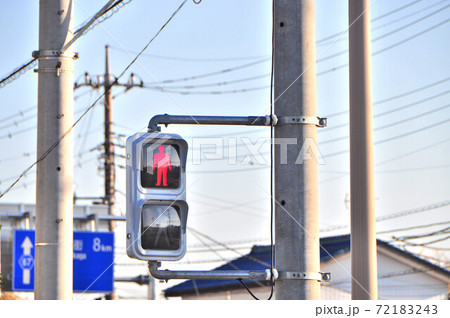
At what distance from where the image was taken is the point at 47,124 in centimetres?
1305

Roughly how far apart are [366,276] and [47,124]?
5.68 metres

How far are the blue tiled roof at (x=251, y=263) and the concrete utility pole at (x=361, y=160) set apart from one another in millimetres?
19994

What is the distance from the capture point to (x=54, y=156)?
12.9 meters

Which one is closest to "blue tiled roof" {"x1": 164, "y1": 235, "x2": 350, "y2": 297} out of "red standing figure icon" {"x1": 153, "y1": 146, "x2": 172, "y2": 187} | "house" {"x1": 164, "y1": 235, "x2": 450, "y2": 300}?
"house" {"x1": 164, "y1": 235, "x2": 450, "y2": 300}

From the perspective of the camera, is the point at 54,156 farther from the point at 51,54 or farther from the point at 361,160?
the point at 361,160

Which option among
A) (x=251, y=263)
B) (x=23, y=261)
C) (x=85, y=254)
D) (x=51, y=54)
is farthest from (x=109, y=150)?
(x=51, y=54)

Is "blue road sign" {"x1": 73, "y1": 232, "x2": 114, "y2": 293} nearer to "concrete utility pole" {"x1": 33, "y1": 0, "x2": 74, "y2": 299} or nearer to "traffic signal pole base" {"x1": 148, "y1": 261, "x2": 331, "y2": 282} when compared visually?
"concrete utility pole" {"x1": 33, "y1": 0, "x2": 74, "y2": 299}

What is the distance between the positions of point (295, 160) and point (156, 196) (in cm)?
111

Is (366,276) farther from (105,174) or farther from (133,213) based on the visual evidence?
(105,174)

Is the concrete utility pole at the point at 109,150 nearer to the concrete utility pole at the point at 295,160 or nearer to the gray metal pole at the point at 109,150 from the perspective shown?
the gray metal pole at the point at 109,150

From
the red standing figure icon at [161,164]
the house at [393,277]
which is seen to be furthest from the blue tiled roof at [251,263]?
the red standing figure icon at [161,164]

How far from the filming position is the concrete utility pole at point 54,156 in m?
12.8

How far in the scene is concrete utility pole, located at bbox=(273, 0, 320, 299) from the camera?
21.2 ft

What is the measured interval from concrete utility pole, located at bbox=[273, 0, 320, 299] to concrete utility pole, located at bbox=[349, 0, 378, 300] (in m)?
3.66
